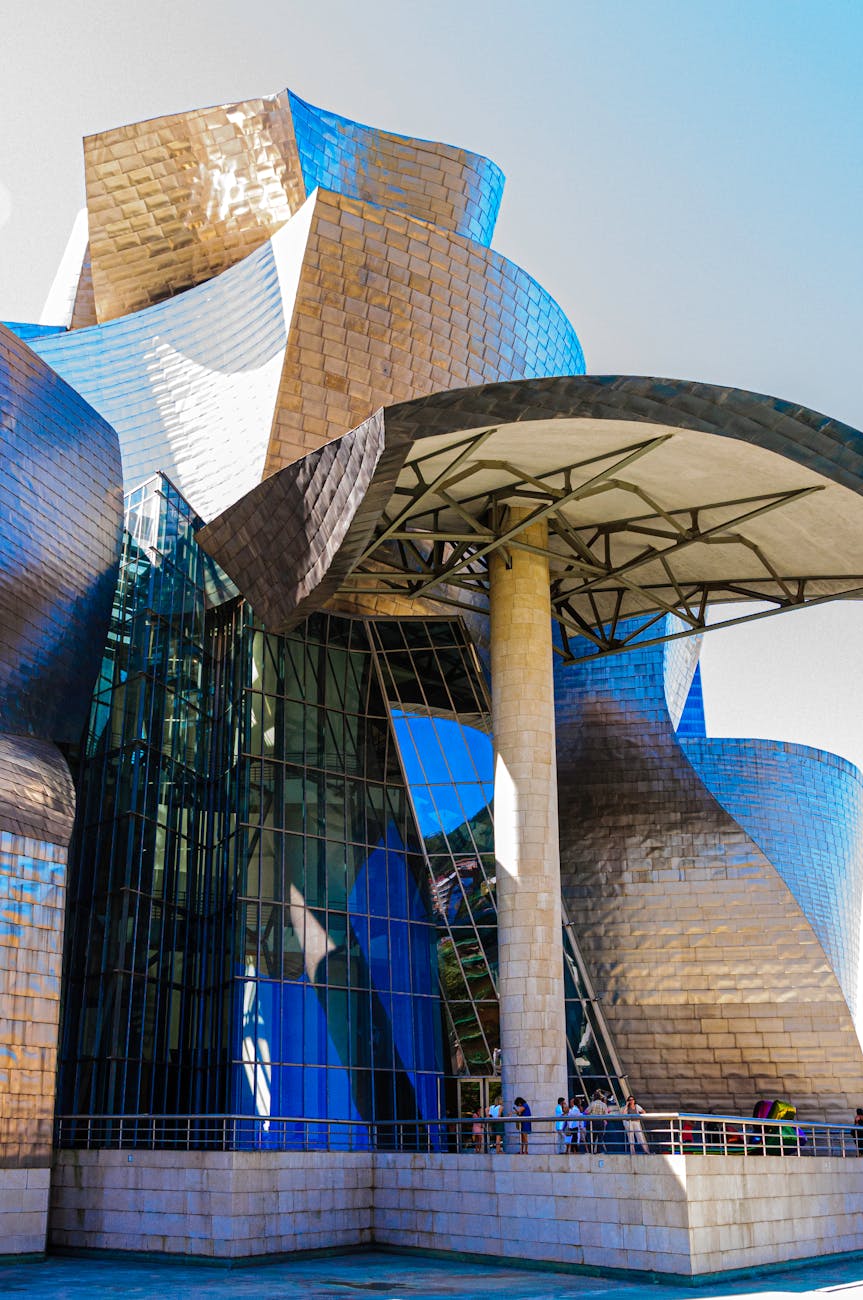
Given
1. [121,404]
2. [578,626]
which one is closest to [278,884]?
[578,626]

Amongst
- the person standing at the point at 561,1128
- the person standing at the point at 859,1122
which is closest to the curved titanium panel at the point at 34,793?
the person standing at the point at 561,1128

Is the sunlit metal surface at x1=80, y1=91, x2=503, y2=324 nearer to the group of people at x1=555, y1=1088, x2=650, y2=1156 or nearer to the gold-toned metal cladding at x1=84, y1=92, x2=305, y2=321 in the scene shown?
the gold-toned metal cladding at x1=84, y1=92, x2=305, y2=321

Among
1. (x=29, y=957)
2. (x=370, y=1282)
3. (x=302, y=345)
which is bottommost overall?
(x=370, y=1282)

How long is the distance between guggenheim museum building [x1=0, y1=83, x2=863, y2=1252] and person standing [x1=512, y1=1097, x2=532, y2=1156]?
0.23 meters

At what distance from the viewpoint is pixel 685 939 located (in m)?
30.8

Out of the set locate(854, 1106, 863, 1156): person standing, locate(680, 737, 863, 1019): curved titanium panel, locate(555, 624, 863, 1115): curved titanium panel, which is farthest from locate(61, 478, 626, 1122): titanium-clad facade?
locate(680, 737, 863, 1019): curved titanium panel

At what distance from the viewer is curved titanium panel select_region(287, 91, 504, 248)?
111 feet

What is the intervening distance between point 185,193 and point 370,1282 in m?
28.4

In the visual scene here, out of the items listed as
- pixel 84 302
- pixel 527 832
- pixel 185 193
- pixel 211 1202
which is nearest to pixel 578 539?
pixel 527 832

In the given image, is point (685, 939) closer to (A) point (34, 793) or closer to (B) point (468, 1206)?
(B) point (468, 1206)

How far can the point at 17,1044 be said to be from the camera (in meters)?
19.5

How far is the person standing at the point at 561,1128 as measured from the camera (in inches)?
691

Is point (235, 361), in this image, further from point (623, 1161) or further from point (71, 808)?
point (623, 1161)

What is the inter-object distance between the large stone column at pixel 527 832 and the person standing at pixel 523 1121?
171 millimetres
